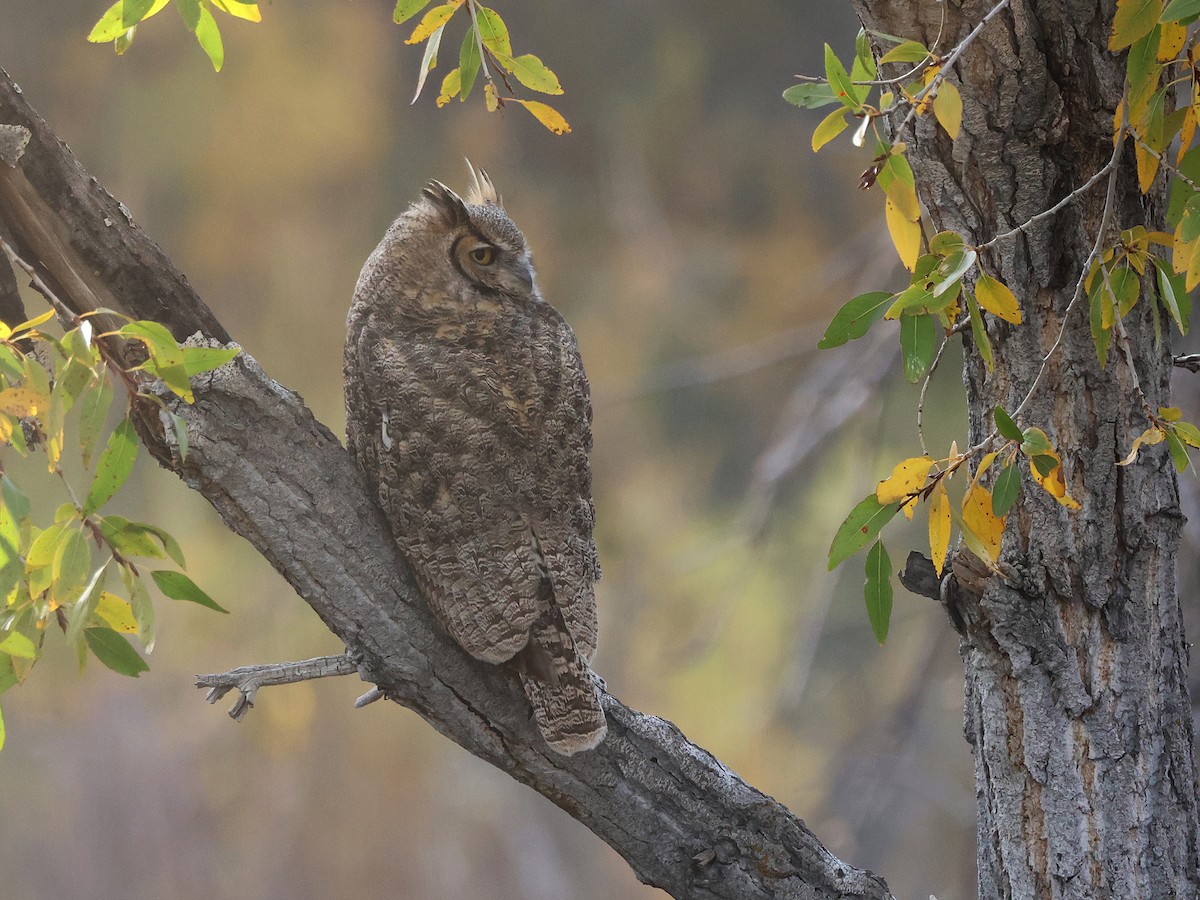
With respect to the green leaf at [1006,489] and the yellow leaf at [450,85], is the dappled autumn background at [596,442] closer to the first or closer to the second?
the yellow leaf at [450,85]

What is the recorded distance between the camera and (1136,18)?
0.73 meters

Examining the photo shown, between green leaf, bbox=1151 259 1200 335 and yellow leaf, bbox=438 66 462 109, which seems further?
yellow leaf, bbox=438 66 462 109

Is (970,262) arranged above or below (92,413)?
above

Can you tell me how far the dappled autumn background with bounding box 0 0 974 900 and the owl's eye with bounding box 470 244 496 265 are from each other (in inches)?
47.8

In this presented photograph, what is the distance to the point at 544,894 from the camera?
2.56 m

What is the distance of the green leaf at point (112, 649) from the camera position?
86 cm

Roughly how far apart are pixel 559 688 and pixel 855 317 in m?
0.58

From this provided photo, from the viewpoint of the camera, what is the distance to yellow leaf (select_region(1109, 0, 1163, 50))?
731 mm

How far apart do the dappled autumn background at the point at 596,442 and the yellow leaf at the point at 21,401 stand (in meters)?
1.75

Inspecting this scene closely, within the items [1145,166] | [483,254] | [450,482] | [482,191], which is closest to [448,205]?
[483,254]

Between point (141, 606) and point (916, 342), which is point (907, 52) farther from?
point (141, 606)

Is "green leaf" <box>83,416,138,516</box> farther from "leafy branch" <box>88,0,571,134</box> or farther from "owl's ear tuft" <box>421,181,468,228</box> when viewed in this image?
"owl's ear tuft" <box>421,181,468,228</box>

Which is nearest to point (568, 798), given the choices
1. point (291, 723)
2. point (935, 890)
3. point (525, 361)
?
point (525, 361)

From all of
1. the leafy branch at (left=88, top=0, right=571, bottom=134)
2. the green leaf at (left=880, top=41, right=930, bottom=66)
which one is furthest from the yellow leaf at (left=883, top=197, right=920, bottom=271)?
the leafy branch at (left=88, top=0, right=571, bottom=134)
